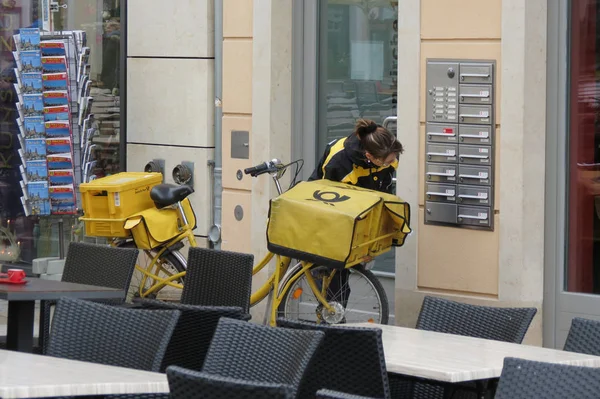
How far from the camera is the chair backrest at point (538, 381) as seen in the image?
402 centimetres

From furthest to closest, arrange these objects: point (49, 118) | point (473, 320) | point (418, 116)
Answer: point (49, 118), point (418, 116), point (473, 320)

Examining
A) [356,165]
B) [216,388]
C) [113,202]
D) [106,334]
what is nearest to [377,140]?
[356,165]

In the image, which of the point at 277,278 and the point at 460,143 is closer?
the point at 277,278

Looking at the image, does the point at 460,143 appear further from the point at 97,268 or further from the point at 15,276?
the point at 15,276

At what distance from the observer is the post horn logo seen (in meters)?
7.25

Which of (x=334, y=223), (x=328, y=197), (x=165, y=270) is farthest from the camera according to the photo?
(x=165, y=270)

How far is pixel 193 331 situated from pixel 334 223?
1668 millimetres

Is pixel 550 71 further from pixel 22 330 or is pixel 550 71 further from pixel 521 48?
pixel 22 330

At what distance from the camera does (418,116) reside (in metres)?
8.26

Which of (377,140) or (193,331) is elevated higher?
(377,140)

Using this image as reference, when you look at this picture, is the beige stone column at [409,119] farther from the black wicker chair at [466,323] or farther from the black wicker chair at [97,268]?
the black wicker chair at [466,323]

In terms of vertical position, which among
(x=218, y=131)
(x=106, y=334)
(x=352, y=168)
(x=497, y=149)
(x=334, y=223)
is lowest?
(x=106, y=334)

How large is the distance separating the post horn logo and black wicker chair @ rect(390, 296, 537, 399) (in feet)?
4.62

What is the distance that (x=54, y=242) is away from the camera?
10945 mm
